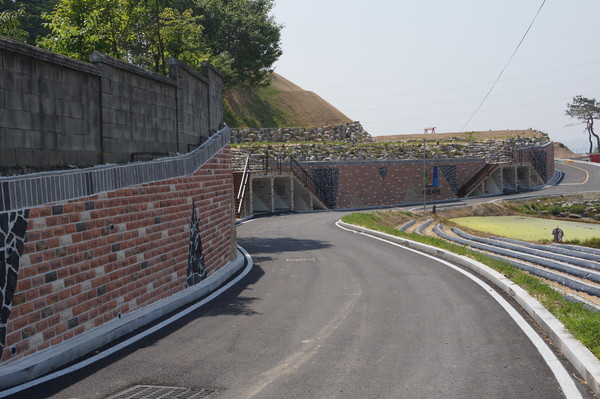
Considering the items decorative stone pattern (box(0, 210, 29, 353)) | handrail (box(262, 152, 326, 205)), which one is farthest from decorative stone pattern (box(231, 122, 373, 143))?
decorative stone pattern (box(0, 210, 29, 353))

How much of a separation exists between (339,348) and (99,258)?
4.25 m

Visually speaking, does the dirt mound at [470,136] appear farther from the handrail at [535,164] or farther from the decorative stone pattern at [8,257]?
the decorative stone pattern at [8,257]

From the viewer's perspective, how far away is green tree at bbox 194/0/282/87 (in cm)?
4684

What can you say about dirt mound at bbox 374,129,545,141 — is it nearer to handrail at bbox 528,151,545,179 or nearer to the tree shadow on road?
handrail at bbox 528,151,545,179

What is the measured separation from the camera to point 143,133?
11633 mm

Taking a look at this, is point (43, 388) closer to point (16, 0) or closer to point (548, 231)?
point (548, 231)

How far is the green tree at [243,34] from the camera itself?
154 ft

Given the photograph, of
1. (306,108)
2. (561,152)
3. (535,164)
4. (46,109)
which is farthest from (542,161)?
(46,109)

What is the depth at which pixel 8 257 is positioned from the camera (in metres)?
7.17

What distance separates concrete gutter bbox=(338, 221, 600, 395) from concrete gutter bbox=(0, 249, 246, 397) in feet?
22.0

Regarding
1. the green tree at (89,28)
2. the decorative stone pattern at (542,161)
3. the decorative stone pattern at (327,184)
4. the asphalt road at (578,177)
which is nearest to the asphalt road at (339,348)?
the green tree at (89,28)

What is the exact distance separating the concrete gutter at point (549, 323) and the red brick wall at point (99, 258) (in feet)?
23.3

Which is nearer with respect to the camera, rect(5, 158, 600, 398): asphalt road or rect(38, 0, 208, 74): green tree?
rect(5, 158, 600, 398): asphalt road

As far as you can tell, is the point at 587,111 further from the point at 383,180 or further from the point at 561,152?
the point at 383,180
